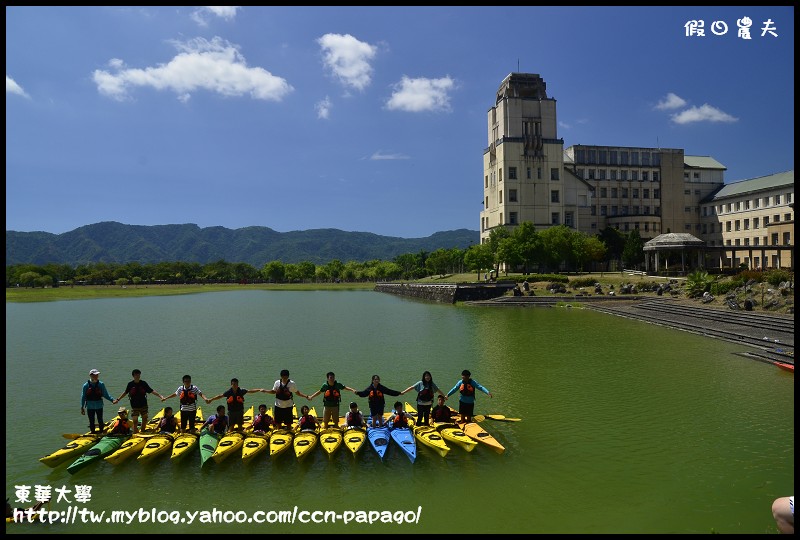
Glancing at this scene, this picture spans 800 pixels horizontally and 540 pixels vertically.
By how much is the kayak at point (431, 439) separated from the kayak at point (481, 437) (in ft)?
3.26

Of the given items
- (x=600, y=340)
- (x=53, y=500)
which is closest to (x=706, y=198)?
(x=600, y=340)

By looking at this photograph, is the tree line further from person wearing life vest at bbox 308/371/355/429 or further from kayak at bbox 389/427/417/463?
kayak at bbox 389/427/417/463

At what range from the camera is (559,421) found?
57.8 ft

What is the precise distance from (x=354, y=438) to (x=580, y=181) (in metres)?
101

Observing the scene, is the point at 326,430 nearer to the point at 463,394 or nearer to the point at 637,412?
the point at 463,394

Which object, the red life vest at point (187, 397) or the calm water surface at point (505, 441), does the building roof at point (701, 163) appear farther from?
the red life vest at point (187, 397)

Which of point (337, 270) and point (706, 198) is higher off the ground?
point (706, 198)

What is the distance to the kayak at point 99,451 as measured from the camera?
13.0 metres

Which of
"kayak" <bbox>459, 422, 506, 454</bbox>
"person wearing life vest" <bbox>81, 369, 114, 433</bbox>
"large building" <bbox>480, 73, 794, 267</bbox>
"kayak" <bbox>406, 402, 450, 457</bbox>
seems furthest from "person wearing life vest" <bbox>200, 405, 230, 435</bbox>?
"large building" <bbox>480, 73, 794, 267</bbox>

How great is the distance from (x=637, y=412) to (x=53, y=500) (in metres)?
18.4

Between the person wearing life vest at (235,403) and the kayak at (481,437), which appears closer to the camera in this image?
the kayak at (481,437)

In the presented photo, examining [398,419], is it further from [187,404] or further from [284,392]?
[187,404]

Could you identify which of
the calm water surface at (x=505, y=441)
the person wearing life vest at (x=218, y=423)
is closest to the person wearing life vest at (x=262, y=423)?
the person wearing life vest at (x=218, y=423)

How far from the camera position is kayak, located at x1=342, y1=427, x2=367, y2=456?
13.9 metres
